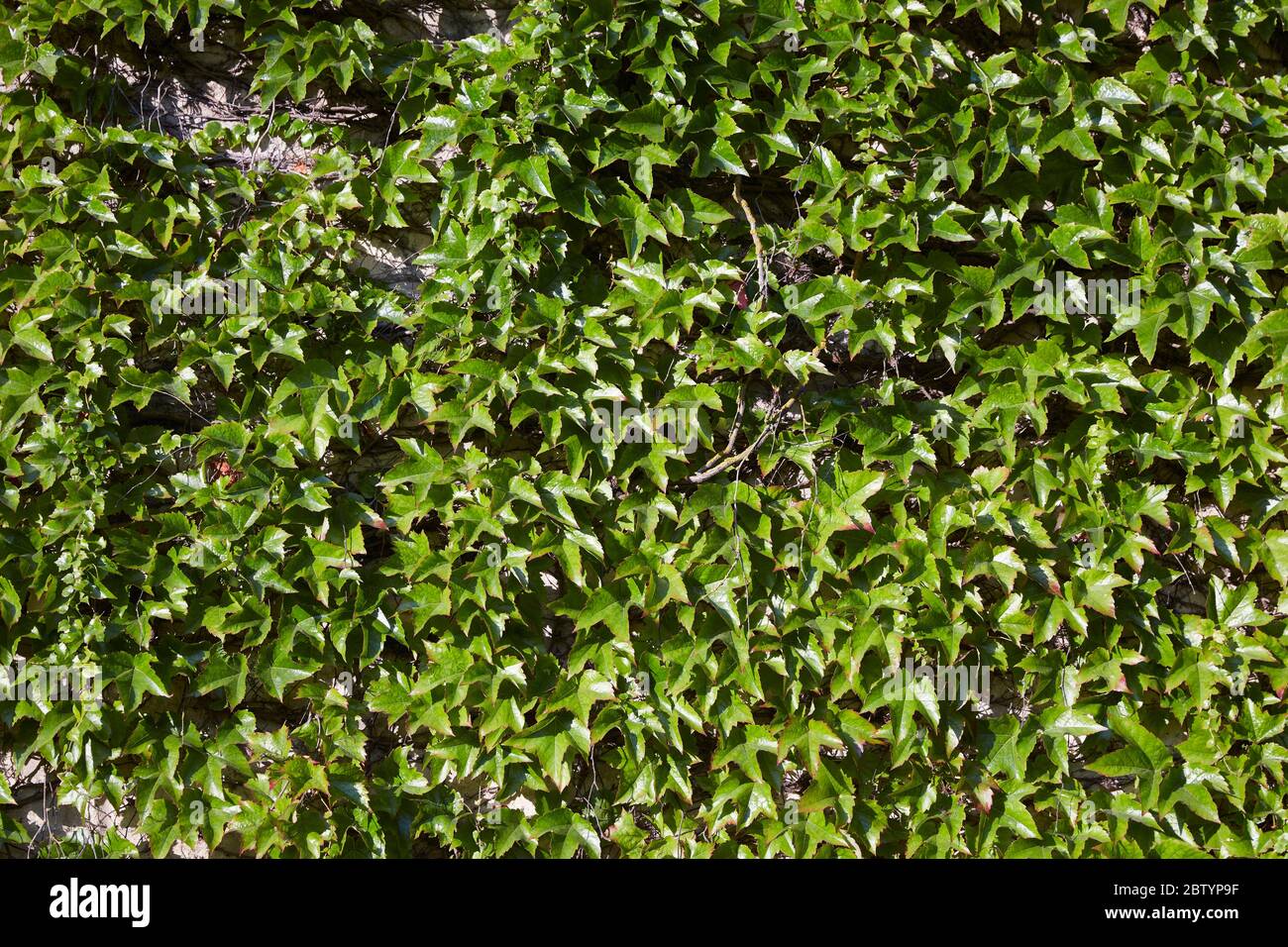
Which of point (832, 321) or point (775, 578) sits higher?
point (832, 321)

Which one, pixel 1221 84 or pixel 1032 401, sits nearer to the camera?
pixel 1032 401

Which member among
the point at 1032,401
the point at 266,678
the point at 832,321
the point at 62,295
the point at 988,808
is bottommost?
the point at 988,808

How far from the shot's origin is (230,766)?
7.65ft

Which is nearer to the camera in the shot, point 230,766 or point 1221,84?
point 230,766

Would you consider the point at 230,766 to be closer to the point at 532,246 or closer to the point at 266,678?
the point at 266,678

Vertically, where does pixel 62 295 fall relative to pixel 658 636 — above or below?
above

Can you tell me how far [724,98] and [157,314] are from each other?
1.58 metres

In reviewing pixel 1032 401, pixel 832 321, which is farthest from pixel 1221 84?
pixel 832 321

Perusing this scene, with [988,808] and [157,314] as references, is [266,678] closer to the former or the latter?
[157,314]

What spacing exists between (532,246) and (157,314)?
99 cm

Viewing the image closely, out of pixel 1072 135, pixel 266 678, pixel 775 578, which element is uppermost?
pixel 1072 135

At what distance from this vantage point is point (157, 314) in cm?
228

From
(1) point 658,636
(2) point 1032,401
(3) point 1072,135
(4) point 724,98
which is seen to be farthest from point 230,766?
(3) point 1072,135

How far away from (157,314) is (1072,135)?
2.46 m
